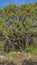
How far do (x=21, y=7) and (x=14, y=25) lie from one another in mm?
2096

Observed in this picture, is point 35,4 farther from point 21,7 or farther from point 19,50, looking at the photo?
point 19,50

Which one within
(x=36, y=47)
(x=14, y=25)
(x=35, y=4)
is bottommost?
Answer: (x=36, y=47)

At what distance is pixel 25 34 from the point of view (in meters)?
25.5

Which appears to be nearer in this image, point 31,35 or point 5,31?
point 5,31

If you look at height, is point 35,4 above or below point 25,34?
above

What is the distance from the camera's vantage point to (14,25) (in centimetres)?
2567

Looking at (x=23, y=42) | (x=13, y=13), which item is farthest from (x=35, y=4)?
(x=23, y=42)

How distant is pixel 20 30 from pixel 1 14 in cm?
269

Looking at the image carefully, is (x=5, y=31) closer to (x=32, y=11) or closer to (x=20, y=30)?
(x=20, y=30)

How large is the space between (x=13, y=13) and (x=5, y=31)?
10.5ft

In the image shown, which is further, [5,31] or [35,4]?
[35,4]

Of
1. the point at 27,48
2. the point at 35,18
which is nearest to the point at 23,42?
the point at 27,48

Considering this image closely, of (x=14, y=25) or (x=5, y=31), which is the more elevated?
(x=14, y=25)

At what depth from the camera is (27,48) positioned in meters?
26.4
